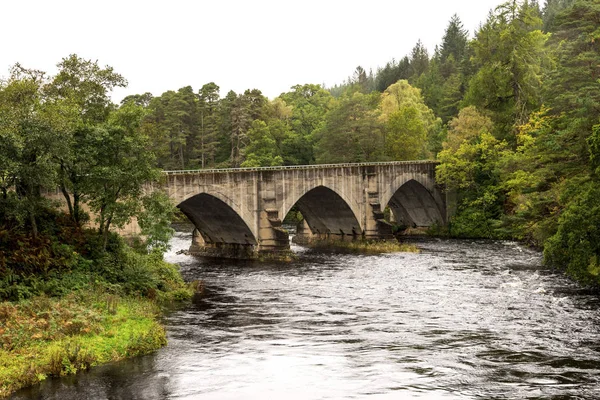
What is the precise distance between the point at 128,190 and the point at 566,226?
27475mm

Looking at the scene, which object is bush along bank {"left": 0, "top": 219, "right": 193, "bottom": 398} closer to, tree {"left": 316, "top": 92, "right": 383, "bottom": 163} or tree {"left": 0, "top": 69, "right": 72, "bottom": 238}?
tree {"left": 0, "top": 69, "right": 72, "bottom": 238}

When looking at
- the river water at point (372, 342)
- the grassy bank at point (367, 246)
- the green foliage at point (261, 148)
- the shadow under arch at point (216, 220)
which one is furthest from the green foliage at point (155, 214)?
the green foliage at point (261, 148)

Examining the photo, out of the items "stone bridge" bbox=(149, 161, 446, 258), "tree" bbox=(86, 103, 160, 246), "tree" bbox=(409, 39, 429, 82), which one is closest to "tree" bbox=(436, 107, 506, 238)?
"stone bridge" bbox=(149, 161, 446, 258)

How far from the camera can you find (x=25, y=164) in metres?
34.5

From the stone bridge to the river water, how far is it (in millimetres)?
11270

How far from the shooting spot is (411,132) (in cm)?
10275

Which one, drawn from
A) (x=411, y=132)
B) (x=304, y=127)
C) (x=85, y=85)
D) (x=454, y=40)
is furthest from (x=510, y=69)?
(x=454, y=40)

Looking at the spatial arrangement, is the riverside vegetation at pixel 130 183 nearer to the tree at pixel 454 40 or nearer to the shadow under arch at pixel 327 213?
the shadow under arch at pixel 327 213

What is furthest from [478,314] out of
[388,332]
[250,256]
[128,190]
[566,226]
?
[250,256]

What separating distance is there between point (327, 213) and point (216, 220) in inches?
702

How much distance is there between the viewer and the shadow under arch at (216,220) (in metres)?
61.7

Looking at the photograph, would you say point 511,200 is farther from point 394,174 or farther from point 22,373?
point 22,373

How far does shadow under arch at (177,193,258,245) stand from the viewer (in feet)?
202

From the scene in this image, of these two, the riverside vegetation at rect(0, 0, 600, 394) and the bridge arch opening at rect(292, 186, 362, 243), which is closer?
the riverside vegetation at rect(0, 0, 600, 394)
